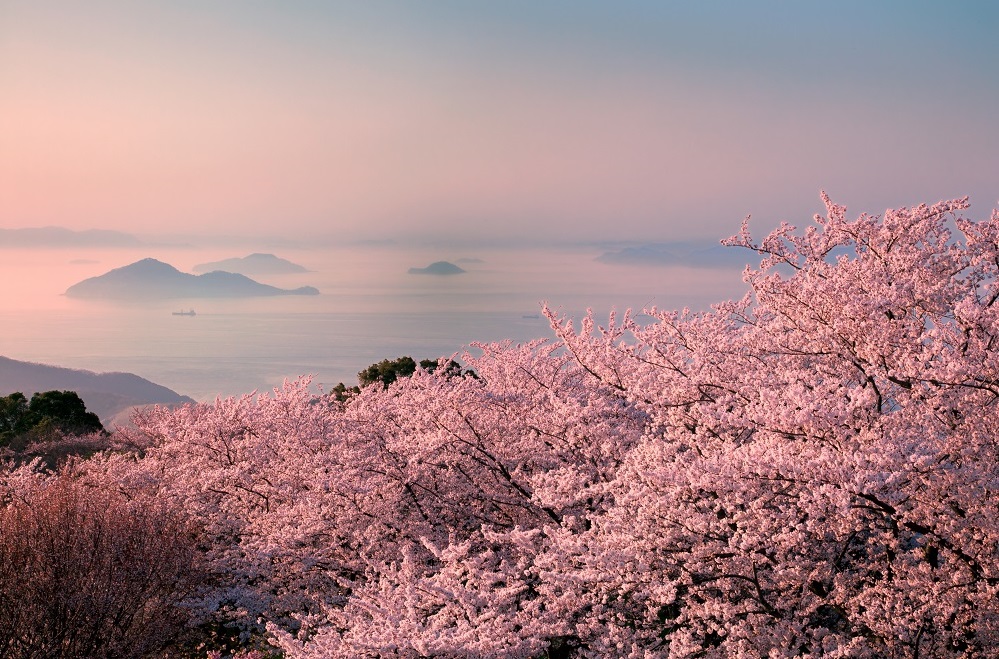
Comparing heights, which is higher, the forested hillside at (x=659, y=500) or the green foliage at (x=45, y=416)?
the forested hillside at (x=659, y=500)

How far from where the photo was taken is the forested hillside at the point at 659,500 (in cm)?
1172

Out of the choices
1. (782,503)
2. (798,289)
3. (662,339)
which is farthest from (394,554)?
(798,289)

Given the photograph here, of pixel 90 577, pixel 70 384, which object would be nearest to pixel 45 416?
pixel 90 577

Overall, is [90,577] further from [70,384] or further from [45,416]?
[70,384]

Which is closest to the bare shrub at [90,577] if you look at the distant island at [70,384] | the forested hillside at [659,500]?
the forested hillside at [659,500]

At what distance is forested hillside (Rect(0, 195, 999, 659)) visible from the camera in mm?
11719

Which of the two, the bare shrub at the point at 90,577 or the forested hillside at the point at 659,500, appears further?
the bare shrub at the point at 90,577

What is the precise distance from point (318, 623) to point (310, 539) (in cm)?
199

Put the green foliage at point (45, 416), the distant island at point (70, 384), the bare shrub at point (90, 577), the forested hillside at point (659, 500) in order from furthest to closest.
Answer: the distant island at point (70, 384) < the green foliage at point (45, 416) < the bare shrub at point (90, 577) < the forested hillside at point (659, 500)

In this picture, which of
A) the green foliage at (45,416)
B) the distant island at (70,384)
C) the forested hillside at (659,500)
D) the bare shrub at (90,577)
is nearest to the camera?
the forested hillside at (659,500)

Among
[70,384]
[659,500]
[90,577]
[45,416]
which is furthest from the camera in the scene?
[70,384]

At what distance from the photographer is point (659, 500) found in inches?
495

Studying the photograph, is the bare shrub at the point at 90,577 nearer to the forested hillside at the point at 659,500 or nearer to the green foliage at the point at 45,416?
the forested hillside at the point at 659,500

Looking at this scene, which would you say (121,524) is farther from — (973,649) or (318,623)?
(973,649)
